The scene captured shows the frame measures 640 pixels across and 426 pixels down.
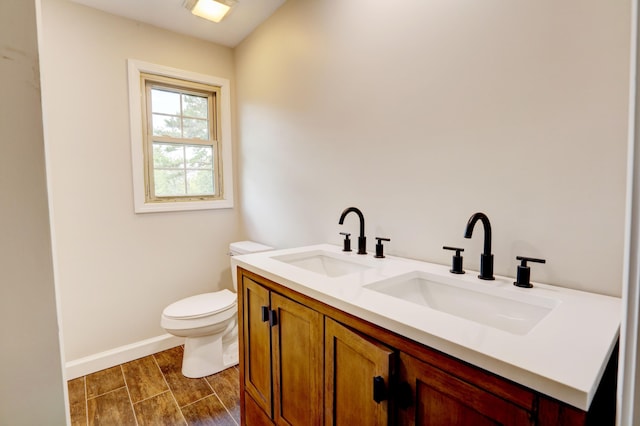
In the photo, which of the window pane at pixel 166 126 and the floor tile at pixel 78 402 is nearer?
the floor tile at pixel 78 402

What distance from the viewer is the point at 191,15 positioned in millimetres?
2207

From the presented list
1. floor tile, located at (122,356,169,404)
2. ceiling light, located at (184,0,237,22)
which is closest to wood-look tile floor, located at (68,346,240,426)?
floor tile, located at (122,356,169,404)

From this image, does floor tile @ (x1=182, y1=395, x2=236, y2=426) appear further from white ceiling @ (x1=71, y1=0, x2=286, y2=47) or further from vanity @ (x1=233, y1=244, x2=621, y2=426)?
white ceiling @ (x1=71, y1=0, x2=286, y2=47)

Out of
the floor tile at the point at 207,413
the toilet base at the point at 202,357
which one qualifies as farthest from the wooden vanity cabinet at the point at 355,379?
the toilet base at the point at 202,357

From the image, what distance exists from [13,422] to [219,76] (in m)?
2.72

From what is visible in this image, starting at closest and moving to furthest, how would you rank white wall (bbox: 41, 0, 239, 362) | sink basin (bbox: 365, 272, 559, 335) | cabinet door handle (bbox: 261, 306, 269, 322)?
sink basin (bbox: 365, 272, 559, 335)
cabinet door handle (bbox: 261, 306, 269, 322)
white wall (bbox: 41, 0, 239, 362)

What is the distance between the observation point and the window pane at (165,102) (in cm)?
241

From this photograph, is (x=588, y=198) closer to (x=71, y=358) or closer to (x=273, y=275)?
(x=273, y=275)

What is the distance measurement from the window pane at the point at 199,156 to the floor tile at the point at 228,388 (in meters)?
1.63

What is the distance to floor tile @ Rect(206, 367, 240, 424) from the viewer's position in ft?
5.84

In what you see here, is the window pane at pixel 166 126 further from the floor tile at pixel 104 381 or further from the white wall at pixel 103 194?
the floor tile at pixel 104 381

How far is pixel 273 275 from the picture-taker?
1174mm

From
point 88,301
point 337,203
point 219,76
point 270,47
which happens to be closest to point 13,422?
point 337,203

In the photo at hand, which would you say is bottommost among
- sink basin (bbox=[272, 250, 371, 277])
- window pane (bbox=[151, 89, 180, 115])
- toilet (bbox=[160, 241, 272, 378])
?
toilet (bbox=[160, 241, 272, 378])
